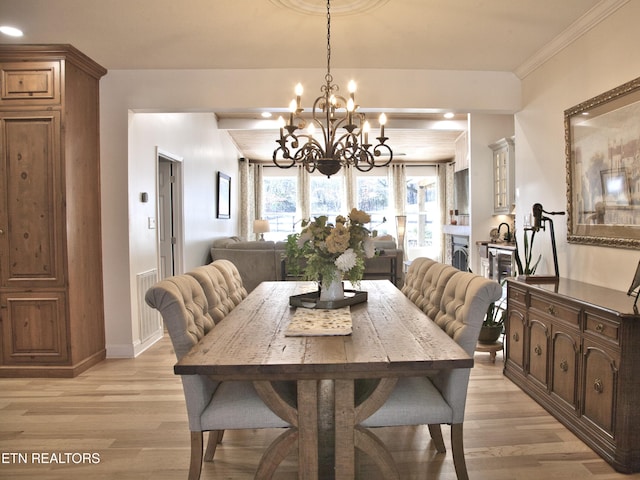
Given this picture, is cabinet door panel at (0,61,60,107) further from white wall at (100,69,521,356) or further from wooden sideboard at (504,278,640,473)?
wooden sideboard at (504,278,640,473)

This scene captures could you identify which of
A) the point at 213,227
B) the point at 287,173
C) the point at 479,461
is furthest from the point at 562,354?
the point at 287,173

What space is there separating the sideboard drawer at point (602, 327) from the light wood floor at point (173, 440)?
2.03 feet

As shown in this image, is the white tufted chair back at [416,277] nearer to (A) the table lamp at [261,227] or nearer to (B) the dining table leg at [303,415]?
(B) the dining table leg at [303,415]

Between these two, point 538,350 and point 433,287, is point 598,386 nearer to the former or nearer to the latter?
point 538,350

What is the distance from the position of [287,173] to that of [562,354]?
320 inches

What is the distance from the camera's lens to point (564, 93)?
328cm

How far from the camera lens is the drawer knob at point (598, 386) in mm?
2189

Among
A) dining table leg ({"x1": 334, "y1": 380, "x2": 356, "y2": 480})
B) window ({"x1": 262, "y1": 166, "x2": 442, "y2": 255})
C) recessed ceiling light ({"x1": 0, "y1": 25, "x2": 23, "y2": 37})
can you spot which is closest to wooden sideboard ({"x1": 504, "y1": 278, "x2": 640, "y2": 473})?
dining table leg ({"x1": 334, "y1": 380, "x2": 356, "y2": 480})

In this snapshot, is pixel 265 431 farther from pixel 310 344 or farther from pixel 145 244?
pixel 145 244

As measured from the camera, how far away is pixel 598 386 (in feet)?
7.27

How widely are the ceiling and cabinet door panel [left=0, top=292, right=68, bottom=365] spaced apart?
77.4 inches

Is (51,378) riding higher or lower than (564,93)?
lower

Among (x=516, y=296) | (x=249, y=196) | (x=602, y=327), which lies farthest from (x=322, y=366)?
(x=249, y=196)

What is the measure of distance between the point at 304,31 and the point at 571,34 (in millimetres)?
1886
